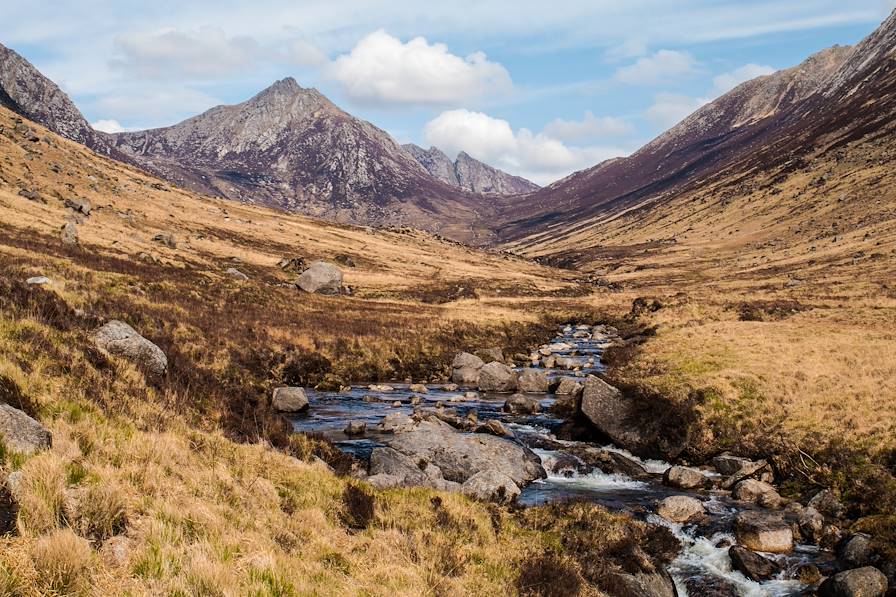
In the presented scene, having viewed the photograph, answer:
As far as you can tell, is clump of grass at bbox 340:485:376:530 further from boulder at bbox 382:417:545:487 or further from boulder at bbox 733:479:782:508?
boulder at bbox 733:479:782:508

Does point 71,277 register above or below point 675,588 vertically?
above

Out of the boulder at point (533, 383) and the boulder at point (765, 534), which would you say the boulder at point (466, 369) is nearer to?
the boulder at point (533, 383)

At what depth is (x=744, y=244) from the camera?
476ft

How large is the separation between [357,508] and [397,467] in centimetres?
487

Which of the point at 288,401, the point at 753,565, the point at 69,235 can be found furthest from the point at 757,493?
the point at 69,235

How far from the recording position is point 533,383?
1314 inches

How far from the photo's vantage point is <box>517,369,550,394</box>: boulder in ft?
109

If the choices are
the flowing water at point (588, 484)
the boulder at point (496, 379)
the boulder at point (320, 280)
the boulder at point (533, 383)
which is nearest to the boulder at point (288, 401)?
the flowing water at point (588, 484)

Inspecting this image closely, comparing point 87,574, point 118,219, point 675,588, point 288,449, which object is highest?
point 118,219

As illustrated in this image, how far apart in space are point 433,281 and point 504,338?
5171cm

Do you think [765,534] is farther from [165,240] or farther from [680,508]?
[165,240]

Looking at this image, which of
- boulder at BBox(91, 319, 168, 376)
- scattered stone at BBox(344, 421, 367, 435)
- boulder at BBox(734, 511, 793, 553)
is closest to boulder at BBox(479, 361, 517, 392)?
scattered stone at BBox(344, 421, 367, 435)

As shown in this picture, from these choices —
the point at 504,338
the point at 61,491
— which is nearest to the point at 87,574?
the point at 61,491

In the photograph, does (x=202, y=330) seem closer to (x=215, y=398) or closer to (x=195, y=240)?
(x=215, y=398)
